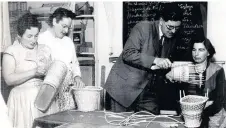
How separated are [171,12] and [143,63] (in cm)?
41

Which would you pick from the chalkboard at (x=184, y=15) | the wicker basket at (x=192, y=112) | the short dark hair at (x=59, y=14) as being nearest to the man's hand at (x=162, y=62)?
the chalkboard at (x=184, y=15)

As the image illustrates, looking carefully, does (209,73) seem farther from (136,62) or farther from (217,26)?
(136,62)

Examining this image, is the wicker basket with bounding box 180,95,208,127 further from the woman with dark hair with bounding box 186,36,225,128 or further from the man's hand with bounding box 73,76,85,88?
the man's hand with bounding box 73,76,85,88

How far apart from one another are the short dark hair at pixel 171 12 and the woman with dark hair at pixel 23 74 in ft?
2.96

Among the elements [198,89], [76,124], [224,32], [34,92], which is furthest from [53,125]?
[224,32]

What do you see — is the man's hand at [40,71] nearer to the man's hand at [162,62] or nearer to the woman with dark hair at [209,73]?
the man's hand at [162,62]

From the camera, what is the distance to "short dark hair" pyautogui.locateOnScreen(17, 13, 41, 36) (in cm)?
198

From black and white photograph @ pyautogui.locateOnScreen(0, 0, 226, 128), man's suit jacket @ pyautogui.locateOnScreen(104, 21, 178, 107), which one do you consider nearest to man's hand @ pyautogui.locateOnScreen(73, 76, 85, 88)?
black and white photograph @ pyautogui.locateOnScreen(0, 0, 226, 128)

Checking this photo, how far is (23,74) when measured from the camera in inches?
77.2

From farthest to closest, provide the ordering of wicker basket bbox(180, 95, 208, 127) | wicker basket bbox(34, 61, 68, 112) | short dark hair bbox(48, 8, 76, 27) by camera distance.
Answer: short dark hair bbox(48, 8, 76, 27), wicker basket bbox(34, 61, 68, 112), wicker basket bbox(180, 95, 208, 127)

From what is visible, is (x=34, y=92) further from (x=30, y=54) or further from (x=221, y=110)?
(x=221, y=110)

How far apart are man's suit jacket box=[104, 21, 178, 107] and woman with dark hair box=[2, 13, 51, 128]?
1.87 feet

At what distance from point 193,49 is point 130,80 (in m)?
0.50

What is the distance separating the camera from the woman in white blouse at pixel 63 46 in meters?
2.04
